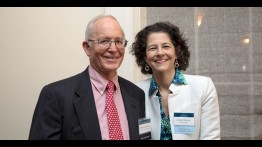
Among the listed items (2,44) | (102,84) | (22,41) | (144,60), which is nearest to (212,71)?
(144,60)

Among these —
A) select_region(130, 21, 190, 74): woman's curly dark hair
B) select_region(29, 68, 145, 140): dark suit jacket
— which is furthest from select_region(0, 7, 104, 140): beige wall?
select_region(29, 68, 145, 140): dark suit jacket

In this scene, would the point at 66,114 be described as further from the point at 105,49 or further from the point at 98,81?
the point at 105,49

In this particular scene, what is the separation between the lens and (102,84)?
5.35 ft

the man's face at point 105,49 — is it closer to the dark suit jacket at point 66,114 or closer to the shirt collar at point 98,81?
the shirt collar at point 98,81

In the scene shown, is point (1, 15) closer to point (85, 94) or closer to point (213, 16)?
point (85, 94)

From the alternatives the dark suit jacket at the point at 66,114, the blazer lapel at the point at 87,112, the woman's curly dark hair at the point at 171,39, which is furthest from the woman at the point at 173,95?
the blazer lapel at the point at 87,112

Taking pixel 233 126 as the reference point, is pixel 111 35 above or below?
above

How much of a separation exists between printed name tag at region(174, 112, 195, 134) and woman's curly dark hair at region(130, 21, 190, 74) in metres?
0.46

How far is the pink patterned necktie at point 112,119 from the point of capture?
1.53 meters

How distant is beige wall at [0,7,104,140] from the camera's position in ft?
8.17

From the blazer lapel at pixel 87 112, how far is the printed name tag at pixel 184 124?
1.87 feet

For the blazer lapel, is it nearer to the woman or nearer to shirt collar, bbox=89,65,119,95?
shirt collar, bbox=89,65,119,95

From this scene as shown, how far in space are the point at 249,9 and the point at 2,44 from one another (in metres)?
2.25

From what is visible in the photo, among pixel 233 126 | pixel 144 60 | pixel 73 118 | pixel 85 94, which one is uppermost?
pixel 144 60
